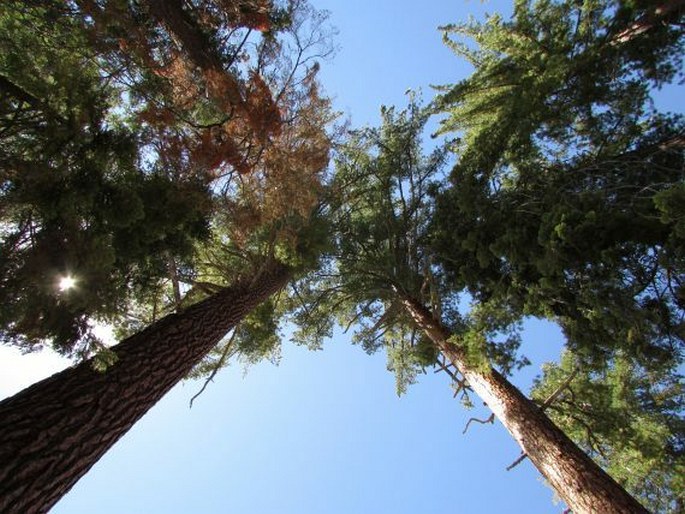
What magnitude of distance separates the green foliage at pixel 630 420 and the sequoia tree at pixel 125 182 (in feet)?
17.4

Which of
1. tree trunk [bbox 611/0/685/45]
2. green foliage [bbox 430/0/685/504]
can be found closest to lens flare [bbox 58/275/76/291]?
green foliage [bbox 430/0/685/504]

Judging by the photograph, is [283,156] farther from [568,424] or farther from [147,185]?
[568,424]

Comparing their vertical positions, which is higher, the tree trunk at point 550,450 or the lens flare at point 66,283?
the lens flare at point 66,283

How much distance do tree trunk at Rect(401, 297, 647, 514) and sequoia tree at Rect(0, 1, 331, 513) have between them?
12.7 feet

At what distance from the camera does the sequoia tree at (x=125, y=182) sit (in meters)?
3.54

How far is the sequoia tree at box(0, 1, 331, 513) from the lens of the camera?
3.54 meters

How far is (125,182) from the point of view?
14.8ft

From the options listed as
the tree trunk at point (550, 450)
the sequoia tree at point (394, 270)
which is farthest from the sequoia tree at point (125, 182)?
the tree trunk at point (550, 450)

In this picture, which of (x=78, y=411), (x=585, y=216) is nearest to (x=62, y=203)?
(x=78, y=411)

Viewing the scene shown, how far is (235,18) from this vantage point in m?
5.80

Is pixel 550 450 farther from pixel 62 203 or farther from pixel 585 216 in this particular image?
pixel 62 203

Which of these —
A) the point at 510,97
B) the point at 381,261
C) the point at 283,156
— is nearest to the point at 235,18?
the point at 283,156

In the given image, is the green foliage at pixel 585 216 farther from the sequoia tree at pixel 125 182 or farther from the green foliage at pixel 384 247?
the sequoia tree at pixel 125 182

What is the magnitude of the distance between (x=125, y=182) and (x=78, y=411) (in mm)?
2318
